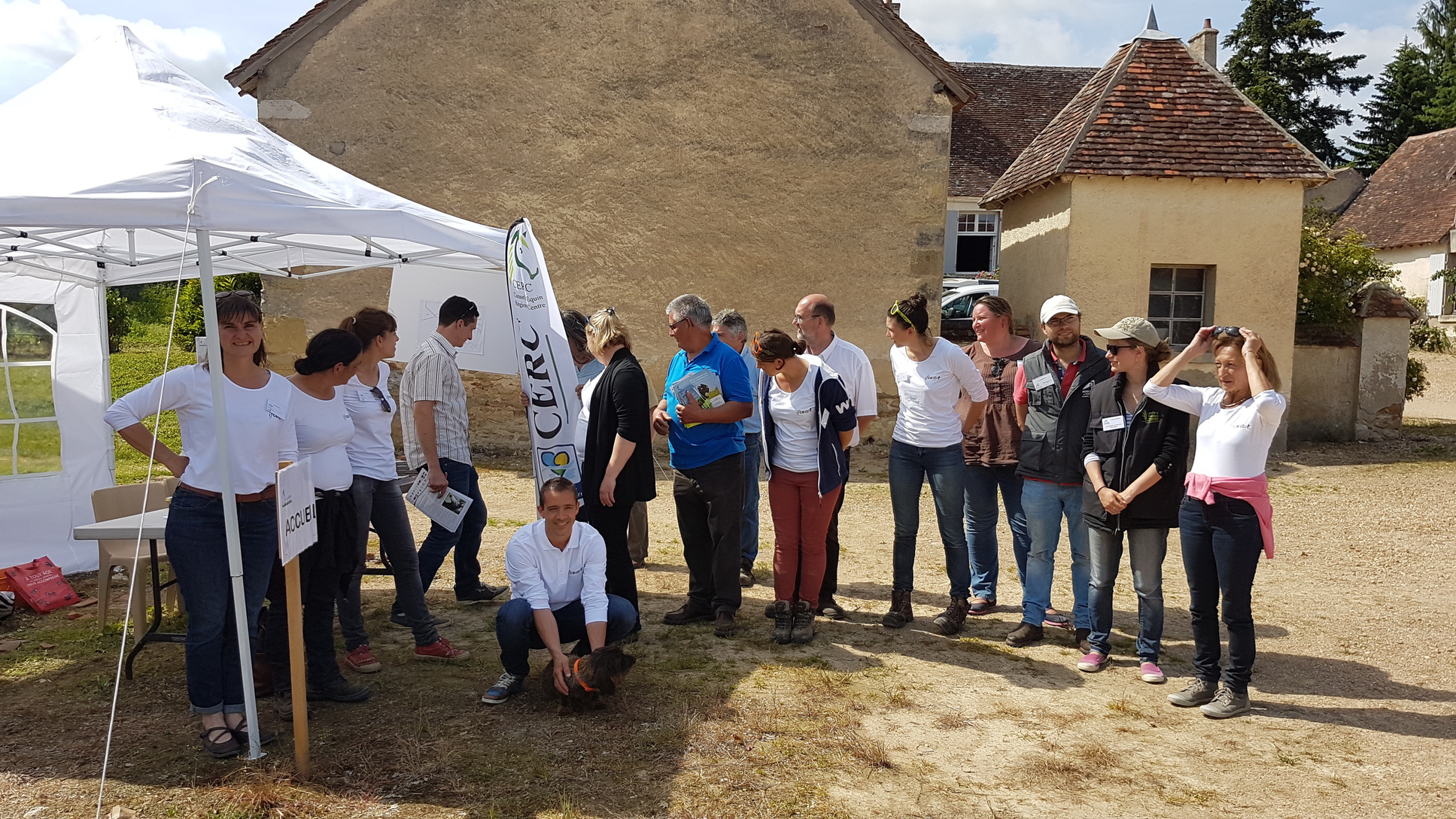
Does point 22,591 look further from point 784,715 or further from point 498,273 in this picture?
point 784,715

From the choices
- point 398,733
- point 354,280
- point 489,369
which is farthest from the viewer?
point 354,280

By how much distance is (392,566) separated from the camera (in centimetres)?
527

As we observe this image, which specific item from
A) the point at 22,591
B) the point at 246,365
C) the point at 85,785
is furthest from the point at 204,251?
the point at 22,591

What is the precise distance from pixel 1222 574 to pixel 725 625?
2.64 m

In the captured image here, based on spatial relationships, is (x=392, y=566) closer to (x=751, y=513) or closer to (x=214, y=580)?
(x=214, y=580)

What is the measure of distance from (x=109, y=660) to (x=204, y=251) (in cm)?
277

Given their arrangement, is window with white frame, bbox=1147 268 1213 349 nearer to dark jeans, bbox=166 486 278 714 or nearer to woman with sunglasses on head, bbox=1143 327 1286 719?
woman with sunglasses on head, bbox=1143 327 1286 719

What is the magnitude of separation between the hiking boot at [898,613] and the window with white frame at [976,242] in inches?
637

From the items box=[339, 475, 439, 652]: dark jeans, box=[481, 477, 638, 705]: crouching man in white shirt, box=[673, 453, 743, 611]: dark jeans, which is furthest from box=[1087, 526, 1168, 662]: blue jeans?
box=[339, 475, 439, 652]: dark jeans

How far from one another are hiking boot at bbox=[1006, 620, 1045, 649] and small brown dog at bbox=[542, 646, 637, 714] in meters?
2.33

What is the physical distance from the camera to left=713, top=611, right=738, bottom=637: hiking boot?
5.70 metres

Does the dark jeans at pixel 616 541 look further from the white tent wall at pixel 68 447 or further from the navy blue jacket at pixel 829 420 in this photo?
the white tent wall at pixel 68 447

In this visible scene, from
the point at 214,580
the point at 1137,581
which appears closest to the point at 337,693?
the point at 214,580

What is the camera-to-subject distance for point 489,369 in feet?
22.0
